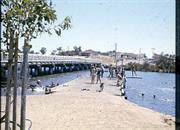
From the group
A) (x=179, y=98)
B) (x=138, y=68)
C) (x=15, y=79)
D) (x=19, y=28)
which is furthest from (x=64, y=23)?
(x=138, y=68)

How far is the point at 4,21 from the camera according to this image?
664 centimetres

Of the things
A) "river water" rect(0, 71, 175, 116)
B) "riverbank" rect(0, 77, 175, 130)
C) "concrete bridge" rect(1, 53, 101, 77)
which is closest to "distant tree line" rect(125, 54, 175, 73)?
"concrete bridge" rect(1, 53, 101, 77)

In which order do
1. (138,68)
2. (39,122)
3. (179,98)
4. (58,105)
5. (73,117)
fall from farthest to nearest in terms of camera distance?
(138,68)
(179,98)
(58,105)
(73,117)
(39,122)

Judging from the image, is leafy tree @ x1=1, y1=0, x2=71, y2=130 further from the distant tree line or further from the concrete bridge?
the distant tree line

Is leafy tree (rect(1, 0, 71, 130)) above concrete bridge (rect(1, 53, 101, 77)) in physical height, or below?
above

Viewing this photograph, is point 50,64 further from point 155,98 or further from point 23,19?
point 23,19

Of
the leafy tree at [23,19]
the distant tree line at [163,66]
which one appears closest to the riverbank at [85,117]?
the leafy tree at [23,19]

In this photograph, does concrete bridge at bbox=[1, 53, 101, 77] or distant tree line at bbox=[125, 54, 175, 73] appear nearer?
concrete bridge at bbox=[1, 53, 101, 77]

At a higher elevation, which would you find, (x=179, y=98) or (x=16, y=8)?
(x=16, y=8)

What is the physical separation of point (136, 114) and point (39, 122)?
552cm

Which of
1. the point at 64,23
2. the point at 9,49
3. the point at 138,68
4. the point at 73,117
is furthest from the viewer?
the point at 138,68

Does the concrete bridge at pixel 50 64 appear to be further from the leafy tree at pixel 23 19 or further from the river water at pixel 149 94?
the leafy tree at pixel 23 19

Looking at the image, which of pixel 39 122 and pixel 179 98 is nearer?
pixel 39 122

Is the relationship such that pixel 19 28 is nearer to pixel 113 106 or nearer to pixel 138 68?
pixel 113 106
